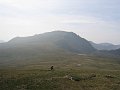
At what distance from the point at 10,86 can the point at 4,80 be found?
16.1 ft

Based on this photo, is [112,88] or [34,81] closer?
[112,88]

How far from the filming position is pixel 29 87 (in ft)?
133

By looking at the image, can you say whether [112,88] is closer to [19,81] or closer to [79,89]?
[79,89]

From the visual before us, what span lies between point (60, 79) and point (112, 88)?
10288 millimetres

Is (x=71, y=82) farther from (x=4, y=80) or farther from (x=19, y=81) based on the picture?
(x=4, y=80)

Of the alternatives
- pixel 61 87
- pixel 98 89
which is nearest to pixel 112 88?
pixel 98 89

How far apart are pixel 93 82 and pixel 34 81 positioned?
1124cm

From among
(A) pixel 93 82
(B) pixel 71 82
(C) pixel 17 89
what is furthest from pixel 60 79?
(C) pixel 17 89

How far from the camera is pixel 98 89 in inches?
1585

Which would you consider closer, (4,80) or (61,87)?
(61,87)

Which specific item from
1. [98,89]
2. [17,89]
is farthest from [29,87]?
[98,89]

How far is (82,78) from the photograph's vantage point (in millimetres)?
48531

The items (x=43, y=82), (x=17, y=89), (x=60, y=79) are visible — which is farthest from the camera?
(x=60, y=79)

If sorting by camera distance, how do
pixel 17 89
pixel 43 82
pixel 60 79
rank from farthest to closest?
pixel 60 79 < pixel 43 82 < pixel 17 89
